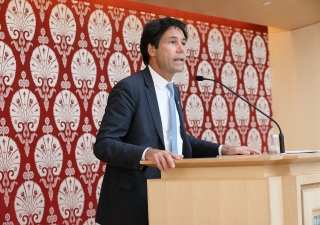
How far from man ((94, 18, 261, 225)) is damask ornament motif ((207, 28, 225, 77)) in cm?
305

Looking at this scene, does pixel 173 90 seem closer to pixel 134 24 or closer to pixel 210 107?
pixel 134 24

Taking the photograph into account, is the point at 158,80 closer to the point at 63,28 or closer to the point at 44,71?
the point at 44,71

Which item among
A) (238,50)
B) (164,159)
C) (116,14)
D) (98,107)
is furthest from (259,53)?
(164,159)

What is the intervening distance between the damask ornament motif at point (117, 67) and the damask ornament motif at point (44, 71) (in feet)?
1.84

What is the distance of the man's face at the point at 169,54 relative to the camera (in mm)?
2469

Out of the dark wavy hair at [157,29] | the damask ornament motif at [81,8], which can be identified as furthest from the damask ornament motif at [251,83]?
the dark wavy hair at [157,29]

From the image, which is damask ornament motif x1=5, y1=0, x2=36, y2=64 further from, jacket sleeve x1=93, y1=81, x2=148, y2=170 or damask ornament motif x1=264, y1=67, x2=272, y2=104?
damask ornament motif x1=264, y1=67, x2=272, y2=104

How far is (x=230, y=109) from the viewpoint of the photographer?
565 cm

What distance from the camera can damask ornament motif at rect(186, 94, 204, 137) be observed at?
5.29m

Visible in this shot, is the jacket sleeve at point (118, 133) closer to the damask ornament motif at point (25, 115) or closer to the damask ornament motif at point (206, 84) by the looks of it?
the damask ornament motif at point (25, 115)

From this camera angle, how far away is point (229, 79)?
5.67 m

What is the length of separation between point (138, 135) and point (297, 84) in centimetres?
403

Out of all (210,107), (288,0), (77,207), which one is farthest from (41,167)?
(288,0)

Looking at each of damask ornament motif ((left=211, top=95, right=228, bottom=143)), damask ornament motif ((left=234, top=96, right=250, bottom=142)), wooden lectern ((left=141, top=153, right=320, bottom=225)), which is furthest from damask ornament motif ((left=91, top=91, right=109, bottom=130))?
wooden lectern ((left=141, top=153, right=320, bottom=225))
